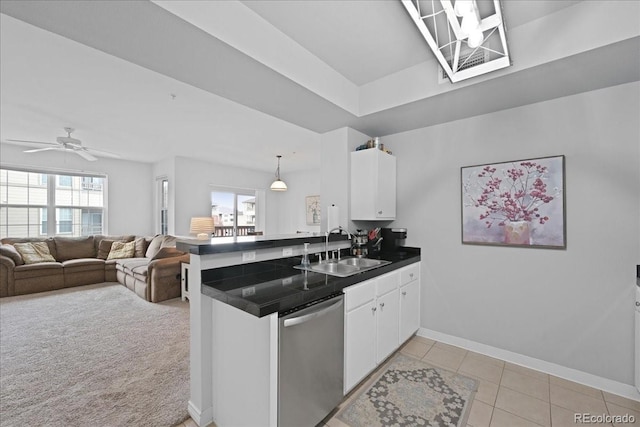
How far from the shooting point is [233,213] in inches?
298

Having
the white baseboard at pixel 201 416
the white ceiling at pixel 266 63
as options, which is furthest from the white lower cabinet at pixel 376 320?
the white ceiling at pixel 266 63

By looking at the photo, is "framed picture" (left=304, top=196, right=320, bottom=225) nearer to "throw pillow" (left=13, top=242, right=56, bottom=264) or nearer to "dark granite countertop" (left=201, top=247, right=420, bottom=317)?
"dark granite countertop" (left=201, top=247, right=420, bottom=317)

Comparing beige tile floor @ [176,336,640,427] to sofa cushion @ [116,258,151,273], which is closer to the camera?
beige tile floor @ [176,336,640,427]

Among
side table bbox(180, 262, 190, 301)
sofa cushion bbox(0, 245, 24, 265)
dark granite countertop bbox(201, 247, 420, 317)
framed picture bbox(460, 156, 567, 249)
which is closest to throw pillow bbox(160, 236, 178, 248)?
Answer: side table bbox(180, 262, 190, 301)

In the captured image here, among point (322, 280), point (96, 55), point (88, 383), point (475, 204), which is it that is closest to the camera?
point (322, 280)

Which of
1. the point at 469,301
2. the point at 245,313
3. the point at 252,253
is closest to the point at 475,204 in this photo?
the point at 469,301

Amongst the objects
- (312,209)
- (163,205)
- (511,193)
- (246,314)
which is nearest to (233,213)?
(163,205)

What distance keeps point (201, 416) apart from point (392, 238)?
2.49 m

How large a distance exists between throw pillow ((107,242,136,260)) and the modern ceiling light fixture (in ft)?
21.2

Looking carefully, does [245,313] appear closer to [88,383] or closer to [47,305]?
[88,383]

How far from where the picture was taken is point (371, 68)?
8.14ft

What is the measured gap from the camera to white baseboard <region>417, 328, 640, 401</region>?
2084 mm

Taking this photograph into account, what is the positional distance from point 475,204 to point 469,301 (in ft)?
3.33

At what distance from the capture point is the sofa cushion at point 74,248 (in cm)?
529
